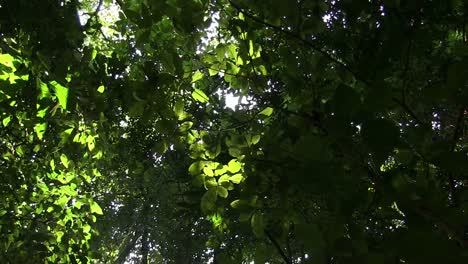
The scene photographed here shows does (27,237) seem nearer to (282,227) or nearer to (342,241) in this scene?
(282,227)

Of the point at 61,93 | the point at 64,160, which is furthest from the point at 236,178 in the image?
the point at 64,160

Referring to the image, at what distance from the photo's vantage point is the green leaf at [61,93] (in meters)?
1.49

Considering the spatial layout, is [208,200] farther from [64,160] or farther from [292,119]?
[64,160]

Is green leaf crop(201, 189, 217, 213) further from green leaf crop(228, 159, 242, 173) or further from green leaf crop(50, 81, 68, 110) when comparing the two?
green leaf crop(50, 81, 68, 110)

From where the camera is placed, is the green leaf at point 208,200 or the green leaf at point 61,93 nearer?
the green leaf at point 208,200

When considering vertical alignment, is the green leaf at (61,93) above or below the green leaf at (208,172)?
above

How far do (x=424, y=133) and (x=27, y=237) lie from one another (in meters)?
2.78

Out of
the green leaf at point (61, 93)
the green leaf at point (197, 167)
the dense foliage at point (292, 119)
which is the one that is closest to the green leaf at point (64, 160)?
the dense foliage at point (292, 119)

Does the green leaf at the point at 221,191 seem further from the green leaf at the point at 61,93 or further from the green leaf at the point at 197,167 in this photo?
the green leaf at the point at 61,93

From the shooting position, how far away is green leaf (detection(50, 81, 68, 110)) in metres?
1.49

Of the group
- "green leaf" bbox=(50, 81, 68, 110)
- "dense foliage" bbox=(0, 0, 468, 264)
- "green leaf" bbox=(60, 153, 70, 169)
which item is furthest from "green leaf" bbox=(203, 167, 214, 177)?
"green leaf" bbox=(60, 153, 70, 169)

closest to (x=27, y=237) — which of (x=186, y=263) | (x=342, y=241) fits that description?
(x=342, y=241)

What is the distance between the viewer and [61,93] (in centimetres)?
152

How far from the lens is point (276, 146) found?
3.23ft
